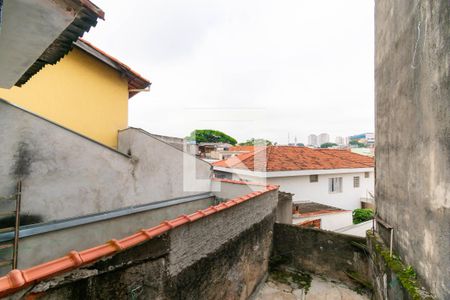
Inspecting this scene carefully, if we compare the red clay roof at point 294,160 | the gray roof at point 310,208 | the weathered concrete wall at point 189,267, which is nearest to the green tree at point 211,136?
the red clay roof at point 294,160

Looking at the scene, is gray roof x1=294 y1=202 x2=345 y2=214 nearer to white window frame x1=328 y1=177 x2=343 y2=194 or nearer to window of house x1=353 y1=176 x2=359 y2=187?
white window frame x1=328 y1=177 x2=343 y2=194

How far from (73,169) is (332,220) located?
10.8 meters

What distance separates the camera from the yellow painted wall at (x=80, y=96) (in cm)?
548

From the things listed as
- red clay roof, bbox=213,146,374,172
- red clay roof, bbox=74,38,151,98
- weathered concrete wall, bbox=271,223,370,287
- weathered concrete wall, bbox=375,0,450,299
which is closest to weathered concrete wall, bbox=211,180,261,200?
weathered concrete wall, bbox=271,223,370,287

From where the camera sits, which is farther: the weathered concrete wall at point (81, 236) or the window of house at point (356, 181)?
the window of house at point (356, 181)

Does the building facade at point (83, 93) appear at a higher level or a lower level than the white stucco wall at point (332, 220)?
higher

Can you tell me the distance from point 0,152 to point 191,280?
371 centimetres

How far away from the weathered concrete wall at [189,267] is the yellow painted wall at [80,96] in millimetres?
4850

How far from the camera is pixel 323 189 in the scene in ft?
46.2

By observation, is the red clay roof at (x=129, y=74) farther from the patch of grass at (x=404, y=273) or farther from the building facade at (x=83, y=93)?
the patch of grass at (x=404, y=273)

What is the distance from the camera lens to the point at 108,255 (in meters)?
2.42

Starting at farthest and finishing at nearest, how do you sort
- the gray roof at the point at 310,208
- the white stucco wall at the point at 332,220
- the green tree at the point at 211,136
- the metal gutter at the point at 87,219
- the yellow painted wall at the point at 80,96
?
1. the green tree at the point at 211,136
2. the gray roof at the point at 310,208
3. the white stucco wall at the point at 332,220
4. the yellow painted wall at the point at 80,96
5. the metal gutter at the point at 87,219

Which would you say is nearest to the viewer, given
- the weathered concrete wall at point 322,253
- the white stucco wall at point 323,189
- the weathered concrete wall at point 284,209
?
the weathered concrete wall at point 322,253

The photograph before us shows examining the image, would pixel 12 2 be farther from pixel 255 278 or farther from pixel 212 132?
pixel 212 132
